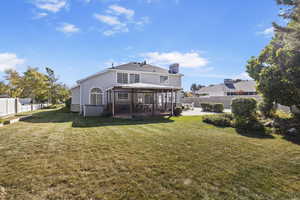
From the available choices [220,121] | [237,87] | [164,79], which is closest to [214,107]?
[164,79]

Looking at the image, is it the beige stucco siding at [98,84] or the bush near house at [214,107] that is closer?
the beige stucco siding at [98,84]

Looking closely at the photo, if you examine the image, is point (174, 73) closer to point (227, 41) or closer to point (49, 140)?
point (227, 41)

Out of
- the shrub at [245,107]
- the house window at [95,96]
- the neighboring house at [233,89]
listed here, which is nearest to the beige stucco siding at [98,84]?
the house window at [95,96]

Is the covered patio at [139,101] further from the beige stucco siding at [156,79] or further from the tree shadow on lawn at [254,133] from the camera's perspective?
the tree shadow on lawn at [254,133]

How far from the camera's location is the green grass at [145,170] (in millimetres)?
2672

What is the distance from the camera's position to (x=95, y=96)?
52.2 feet

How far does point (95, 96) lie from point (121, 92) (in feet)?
9.70

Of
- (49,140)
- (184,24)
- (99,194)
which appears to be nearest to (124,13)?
(184,24)

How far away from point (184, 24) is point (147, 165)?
13501mm

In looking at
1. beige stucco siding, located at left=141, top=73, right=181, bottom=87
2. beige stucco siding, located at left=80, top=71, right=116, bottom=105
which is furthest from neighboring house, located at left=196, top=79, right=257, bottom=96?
beige stucco siding, located at left=80, top=71, right=116, bottom=105

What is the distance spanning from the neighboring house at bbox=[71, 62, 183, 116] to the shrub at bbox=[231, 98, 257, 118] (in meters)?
5.97

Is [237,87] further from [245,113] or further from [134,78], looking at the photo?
[245,113]

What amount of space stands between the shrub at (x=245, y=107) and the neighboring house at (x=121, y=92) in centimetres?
597

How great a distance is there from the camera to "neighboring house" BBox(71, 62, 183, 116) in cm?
1448
